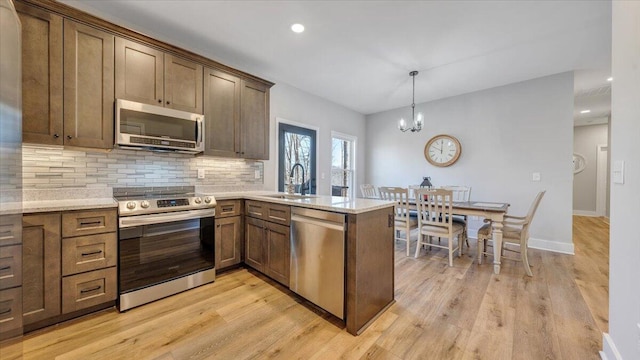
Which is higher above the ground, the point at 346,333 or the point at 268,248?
the point at 268,248

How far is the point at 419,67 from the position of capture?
3516mm

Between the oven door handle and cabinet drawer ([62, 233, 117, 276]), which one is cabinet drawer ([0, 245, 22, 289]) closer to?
cabinet drawer ([62, 233, 117, 276])

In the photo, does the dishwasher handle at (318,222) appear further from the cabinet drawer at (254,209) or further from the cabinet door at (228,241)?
the cabinet door at (228,241)

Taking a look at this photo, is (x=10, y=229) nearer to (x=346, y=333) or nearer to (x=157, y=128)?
(x=157, y=128)

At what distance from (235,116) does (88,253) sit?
196 cm

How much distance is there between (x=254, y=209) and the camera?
2.76 metres

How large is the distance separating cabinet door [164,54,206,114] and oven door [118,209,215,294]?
116cm

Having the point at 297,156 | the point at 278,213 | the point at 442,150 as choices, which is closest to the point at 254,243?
the point at 278,213

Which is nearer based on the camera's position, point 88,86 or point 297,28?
point 88,86

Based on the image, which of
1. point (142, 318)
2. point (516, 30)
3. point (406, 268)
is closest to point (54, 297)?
point (142, 318)

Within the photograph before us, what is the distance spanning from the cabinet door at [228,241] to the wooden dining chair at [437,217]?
2.36 m

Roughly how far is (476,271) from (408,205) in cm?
109

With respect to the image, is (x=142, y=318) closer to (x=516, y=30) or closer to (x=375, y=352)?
(x=375, y=352)

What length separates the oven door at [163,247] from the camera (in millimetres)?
2051
